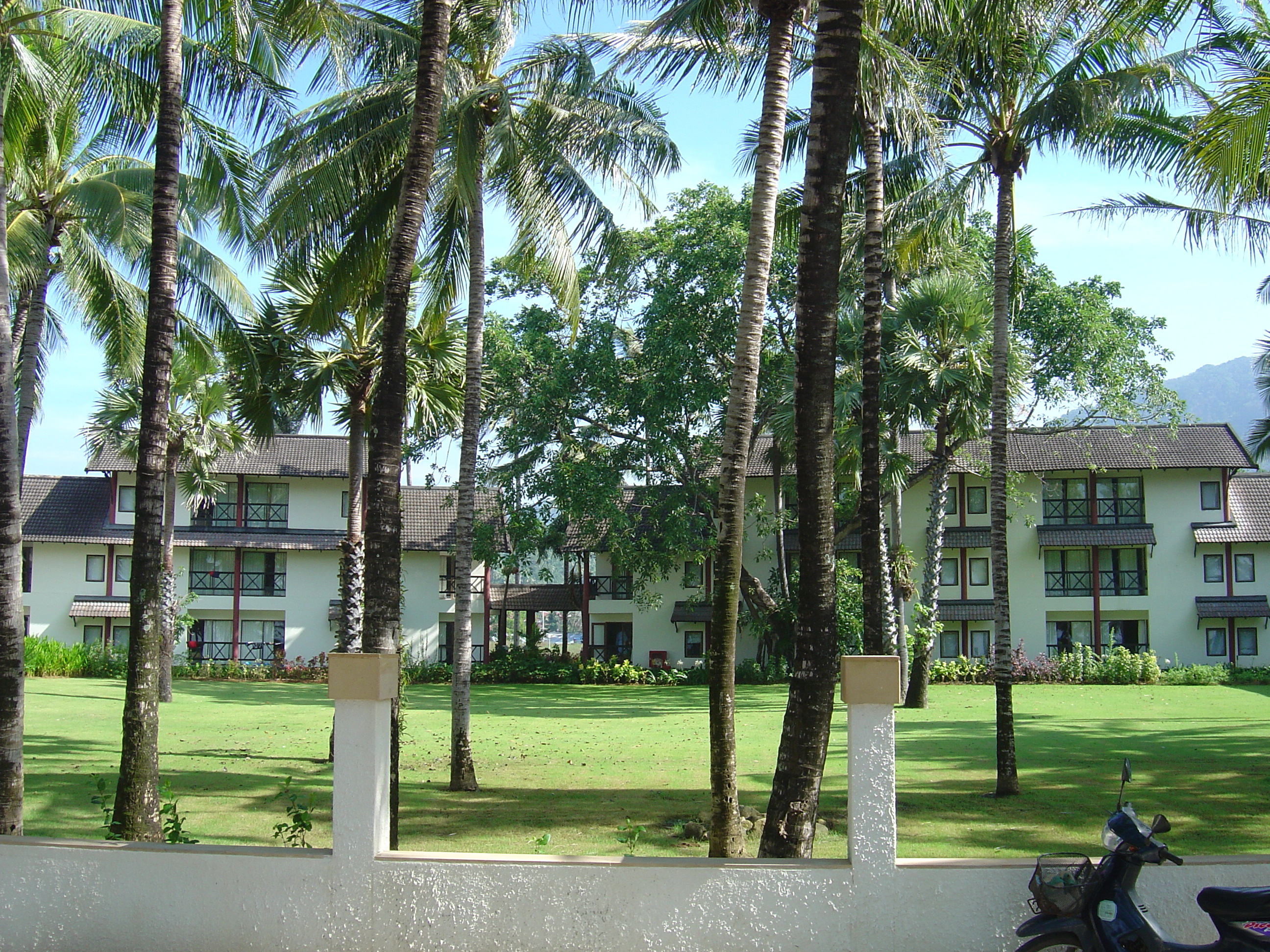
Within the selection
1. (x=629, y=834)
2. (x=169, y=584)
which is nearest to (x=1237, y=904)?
(x=629, y=834)

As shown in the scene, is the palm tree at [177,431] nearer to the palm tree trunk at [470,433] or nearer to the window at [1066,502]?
the palm tree trunk at [470,433]

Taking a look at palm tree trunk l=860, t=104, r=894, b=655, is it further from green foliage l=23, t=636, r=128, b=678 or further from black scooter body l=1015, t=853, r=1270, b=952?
green foliage l=23, t=636, r=128, b=678

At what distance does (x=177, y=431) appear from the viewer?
25.7 m

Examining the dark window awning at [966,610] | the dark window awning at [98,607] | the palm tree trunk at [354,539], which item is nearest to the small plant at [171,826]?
the palm tree trunk at [354,539]

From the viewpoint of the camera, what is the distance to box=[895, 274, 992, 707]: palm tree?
21.3 m

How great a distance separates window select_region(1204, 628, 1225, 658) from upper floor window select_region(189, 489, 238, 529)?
120 ft

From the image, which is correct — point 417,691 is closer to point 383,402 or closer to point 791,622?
point 791,622

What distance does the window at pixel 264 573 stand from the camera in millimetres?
40938

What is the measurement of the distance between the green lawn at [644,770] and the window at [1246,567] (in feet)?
46.0

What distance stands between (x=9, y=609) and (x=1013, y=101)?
38.6ft

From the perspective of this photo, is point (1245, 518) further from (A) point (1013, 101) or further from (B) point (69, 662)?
(B) point (69, 662)

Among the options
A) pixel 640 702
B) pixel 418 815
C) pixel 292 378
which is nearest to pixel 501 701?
pixel 640 702

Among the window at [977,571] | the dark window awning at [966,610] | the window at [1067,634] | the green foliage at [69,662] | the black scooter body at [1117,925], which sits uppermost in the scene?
the window at [977,571]

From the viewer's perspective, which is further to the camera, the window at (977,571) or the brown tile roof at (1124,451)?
the window at (977,571)
